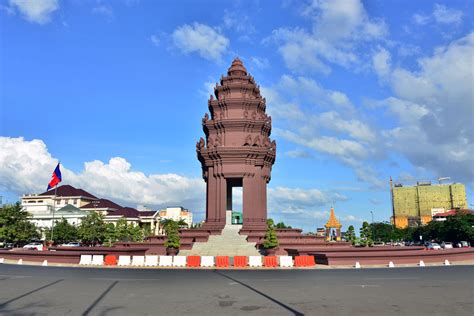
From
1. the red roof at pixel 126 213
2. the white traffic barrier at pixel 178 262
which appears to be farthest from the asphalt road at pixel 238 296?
the red roof at pixel 126 213

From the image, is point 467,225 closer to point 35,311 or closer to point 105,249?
point 105,249

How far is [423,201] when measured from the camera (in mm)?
178750

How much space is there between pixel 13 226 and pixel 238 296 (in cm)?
6096

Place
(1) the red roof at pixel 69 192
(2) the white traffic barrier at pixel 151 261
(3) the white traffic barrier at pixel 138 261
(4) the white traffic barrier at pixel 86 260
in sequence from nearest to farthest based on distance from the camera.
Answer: (2) the white traffic barrier at pixel 151 261 → (3) the white traffic barrier at pixel 138 261 → (4) the white traffic barrier at pixel 86 260 → (1) the red roof at pixel 69 192

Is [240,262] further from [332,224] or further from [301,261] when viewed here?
[332,224]

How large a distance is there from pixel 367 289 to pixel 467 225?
8007 centimetres

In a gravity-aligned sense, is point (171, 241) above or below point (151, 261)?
above

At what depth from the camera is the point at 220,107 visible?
5294 centimetres

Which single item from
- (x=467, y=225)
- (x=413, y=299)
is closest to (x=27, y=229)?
(x=413, y=299)

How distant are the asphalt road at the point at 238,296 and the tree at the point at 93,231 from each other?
152 ft

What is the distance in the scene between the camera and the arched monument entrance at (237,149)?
160ft

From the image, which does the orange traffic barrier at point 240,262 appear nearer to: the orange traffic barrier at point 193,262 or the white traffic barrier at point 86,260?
the orange traffic barrier at point 193,262

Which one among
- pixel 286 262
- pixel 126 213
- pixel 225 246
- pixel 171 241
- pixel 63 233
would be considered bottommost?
pixel 286 262

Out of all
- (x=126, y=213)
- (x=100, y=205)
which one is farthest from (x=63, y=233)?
(x=100, y=205)
